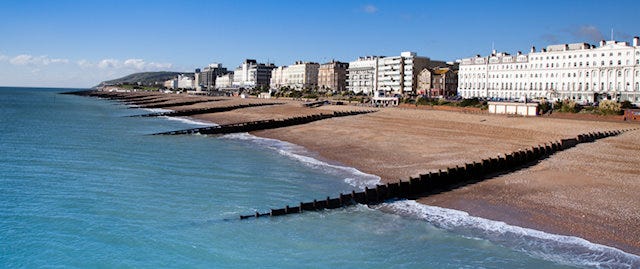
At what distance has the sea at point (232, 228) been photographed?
17.1 metres

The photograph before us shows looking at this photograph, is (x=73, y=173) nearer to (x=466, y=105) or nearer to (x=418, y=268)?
(x=418, y=268)

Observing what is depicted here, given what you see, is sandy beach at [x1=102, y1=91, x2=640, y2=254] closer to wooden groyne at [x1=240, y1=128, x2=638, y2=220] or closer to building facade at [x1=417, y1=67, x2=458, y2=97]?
wooden groyne at [x1=240, y1=128, x2=638, y2=220]

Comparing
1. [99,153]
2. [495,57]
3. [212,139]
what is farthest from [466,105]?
[99,153]

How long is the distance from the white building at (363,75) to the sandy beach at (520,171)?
334 feet

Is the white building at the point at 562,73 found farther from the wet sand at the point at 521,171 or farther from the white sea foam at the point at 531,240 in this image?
the white sea foam at the point at 531,240

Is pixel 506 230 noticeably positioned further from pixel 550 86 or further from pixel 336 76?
pixel 336 76

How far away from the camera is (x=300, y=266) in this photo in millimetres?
16703

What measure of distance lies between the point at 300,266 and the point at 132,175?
17.4m

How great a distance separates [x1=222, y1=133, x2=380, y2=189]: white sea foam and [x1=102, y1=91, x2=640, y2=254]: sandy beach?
3.05ft

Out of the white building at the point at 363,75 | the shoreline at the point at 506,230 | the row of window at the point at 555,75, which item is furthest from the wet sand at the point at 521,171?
the white building at the point at 363,75

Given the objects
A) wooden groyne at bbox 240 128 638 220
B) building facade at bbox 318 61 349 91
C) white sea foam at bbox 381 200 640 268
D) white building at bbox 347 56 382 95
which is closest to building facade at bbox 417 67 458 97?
white building at bbox 347 56 382 95

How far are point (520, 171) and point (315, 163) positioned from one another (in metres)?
12.4

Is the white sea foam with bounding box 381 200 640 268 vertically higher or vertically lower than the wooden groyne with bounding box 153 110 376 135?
lower

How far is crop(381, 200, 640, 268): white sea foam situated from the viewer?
652 inches
